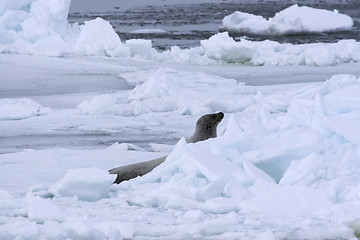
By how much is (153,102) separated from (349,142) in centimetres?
421

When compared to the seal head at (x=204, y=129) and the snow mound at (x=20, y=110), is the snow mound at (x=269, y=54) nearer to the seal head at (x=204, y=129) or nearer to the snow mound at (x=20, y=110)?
the snow mound at (x=20, y=110)

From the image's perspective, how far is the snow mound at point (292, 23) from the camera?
19.3m

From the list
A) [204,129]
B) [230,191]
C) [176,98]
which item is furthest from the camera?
[176,98]

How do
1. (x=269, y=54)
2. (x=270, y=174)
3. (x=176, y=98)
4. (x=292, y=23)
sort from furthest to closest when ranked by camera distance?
(x=292, y=23) → (x=269, y=54) → (x=176, y=98) → (x=270, y=174)

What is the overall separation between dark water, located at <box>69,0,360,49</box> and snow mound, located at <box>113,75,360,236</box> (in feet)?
38.2

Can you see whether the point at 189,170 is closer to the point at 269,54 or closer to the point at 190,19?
the point at 269,54

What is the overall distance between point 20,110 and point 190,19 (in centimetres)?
1522

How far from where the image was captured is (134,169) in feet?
16.9

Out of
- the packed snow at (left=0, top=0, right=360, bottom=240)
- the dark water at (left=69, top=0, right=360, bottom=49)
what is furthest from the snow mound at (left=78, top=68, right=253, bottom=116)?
the dark water at (left=69, top=0, right=360, bottom=49)

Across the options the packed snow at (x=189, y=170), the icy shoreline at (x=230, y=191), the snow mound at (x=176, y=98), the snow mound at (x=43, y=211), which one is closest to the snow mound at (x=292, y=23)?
the snow mound at (x=176, y=98)

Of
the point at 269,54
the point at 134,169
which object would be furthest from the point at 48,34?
the point at 134,169

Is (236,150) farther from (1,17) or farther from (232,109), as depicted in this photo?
(1,17)

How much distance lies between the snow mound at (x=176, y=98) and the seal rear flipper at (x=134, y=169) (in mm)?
3034

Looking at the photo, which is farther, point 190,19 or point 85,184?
point 190,19
